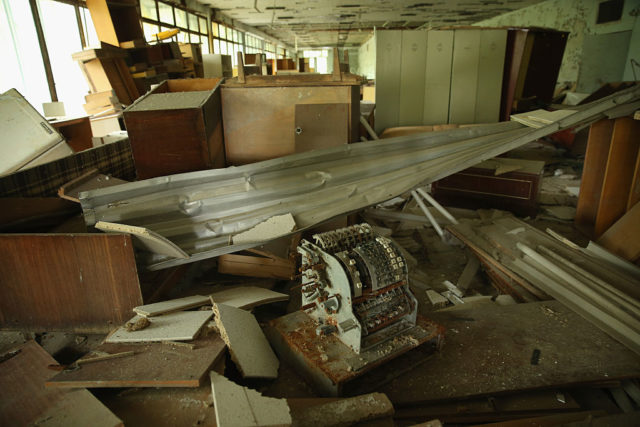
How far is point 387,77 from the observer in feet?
14.8

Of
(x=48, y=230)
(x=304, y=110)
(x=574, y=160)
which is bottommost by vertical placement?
(x=574, y=160)

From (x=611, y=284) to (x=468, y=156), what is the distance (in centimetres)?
116

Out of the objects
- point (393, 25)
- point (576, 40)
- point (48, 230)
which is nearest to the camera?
point (48, 230)

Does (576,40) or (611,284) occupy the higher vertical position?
(576,40)

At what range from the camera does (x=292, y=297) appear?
7.91ft

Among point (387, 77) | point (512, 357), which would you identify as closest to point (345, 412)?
point (512, 357)

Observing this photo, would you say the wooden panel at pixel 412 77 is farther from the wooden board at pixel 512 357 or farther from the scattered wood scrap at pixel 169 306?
the scattered wood scrap at pixel 169 306

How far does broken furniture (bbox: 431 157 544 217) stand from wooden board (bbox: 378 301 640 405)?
174 cm

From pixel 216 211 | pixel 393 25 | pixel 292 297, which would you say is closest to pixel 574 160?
pixel 292 297

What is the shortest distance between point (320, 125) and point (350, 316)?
1.56m

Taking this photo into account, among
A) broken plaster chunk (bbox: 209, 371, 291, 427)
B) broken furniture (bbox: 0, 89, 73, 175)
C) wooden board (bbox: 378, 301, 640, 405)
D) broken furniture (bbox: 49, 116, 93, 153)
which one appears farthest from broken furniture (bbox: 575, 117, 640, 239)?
broken furniture (bbox: 49, 116, 93, 153)

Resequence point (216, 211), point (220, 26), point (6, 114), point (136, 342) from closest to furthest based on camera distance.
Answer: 1. point (136, 342)
2. point (216, 211)
3. point (6, 114)
4. point (220, 26)

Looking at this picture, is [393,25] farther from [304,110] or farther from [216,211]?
[216,211]

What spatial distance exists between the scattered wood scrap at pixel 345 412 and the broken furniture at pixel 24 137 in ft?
8.02
